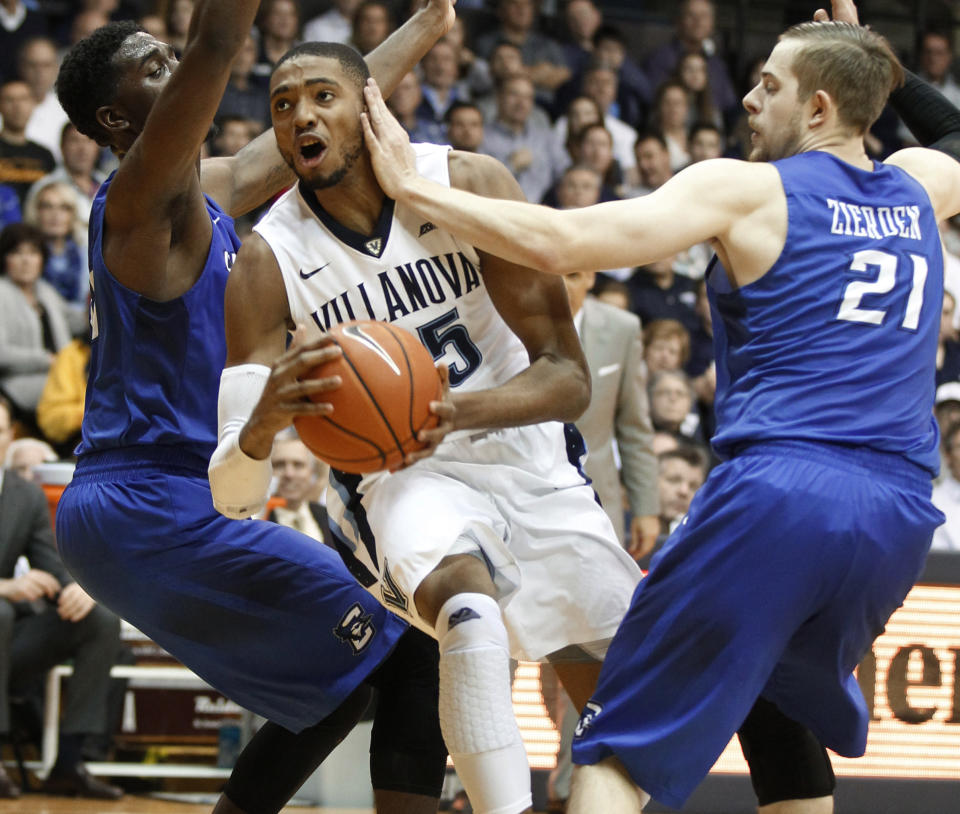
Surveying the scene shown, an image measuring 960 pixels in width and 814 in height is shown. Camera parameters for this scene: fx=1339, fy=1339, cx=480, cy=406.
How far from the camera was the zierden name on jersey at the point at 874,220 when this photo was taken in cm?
305

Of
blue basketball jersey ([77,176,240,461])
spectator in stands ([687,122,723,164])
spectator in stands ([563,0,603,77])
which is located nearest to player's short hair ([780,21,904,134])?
blue basketball jersey ([77,176,240,461])

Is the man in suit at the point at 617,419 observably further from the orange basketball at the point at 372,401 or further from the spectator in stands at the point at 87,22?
the spectator in stands at the point at 87,22

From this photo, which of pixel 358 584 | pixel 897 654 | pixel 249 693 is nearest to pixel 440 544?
pixel 358 584

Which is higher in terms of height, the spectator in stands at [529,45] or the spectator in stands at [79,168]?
the spectator in stands at [529,45]

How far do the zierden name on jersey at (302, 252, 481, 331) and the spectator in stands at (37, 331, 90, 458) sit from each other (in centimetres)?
407

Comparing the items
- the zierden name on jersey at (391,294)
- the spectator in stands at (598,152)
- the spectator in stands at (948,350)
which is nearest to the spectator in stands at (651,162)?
the spectator in stands at (598,152)

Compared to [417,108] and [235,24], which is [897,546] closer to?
[235,24]

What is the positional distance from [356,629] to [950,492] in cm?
521

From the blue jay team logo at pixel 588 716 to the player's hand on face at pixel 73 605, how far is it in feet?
12.8

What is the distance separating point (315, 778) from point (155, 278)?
136 inches

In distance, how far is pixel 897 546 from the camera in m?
3.01

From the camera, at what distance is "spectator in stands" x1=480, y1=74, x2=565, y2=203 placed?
9594 mm

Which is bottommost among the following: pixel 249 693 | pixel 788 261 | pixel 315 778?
pixel 315 778

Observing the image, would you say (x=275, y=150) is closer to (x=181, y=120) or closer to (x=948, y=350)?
(x=181, y=120)
